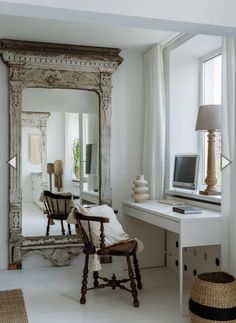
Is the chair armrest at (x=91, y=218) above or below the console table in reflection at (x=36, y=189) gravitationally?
below

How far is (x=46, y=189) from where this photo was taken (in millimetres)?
4613

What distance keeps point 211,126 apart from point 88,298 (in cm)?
192

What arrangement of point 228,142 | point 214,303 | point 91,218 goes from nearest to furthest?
point 214,303 → point 228,142 → point 91,218

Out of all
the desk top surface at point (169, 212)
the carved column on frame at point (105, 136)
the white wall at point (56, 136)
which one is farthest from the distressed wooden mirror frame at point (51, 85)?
the desk top surface at point (169, 212)

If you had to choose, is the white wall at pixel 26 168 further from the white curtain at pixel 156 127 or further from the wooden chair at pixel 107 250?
the white curtain at pixel 156 127

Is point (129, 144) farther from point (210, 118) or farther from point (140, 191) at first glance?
point (210, 118)

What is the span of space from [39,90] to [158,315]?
270 centimetres

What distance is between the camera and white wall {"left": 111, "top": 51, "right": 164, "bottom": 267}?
4816 mm

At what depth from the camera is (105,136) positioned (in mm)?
4730

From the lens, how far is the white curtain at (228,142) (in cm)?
314

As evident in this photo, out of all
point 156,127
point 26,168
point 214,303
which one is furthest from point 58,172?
point 214,303

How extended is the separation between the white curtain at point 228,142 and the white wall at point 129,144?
1.69 metres

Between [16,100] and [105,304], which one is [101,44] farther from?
[105,304]

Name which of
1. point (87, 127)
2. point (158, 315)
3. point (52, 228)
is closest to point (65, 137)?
point (87, 127)
